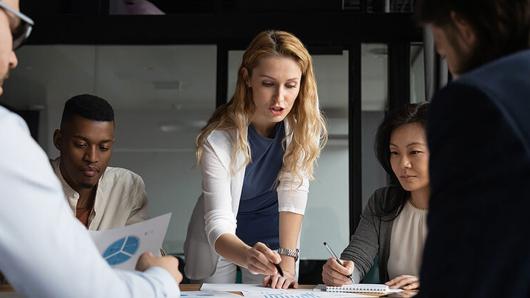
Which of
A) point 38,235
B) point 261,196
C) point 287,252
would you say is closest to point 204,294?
point 287,252

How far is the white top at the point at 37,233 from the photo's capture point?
2.87 feet

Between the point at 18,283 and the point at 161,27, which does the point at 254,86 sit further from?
the point at 161,27

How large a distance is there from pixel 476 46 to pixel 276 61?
4.79 feet

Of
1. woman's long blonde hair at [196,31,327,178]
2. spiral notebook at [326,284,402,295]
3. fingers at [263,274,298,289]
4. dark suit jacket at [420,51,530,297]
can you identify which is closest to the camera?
dark suit jacket at [420,51,530,297]

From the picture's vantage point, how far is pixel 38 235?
2.91 ft

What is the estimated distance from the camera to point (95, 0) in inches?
163

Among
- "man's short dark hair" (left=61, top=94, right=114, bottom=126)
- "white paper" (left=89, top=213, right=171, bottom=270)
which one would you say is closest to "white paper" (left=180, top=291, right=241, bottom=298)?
"white paper" (left=89, top=213, right=171, bottom=270)

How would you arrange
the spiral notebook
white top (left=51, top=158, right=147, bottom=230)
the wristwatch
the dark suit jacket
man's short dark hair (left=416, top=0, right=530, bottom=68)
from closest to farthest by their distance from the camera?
the dark suit jacket < man's short dark hair (left=416, top=0, right=530, bottom=68) < the spiral notebook < the wristwatch < white top (left=51, top=158, right=147, bottom=230)

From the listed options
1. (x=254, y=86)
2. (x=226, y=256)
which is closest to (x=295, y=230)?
(x=226, y=256)

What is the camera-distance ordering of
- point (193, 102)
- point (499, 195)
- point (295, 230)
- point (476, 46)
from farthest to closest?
point (193, 102)
point (295, 230)
point (476, 46)
point (499, 195)

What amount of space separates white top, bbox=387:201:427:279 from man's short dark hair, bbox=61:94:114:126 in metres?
1.12

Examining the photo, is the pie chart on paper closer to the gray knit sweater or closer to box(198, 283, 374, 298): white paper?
box(198, 283, 374, 298): white paper

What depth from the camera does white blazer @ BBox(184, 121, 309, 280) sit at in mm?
2246

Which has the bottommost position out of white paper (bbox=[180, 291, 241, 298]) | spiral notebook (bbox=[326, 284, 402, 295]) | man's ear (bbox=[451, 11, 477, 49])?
spiral notebook (bbox=[326, 284, 402, 295])
